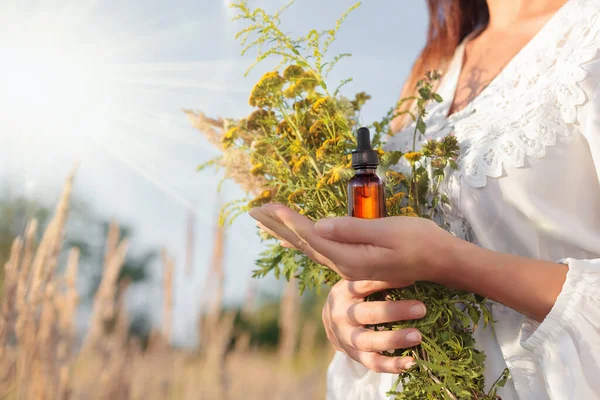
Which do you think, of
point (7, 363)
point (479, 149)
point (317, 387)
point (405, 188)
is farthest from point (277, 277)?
point (317, 387)

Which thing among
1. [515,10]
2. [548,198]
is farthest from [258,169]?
[515,10]

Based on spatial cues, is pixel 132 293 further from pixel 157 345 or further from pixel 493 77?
pixel 493 77

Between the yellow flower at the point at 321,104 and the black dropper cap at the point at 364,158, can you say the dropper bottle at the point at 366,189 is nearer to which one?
the black dropper cap at the point at 364,158

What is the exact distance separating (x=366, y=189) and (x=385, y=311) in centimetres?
17

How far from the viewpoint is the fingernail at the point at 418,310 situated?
0.60 meters

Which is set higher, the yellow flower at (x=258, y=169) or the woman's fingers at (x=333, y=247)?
the yellow flower at (x=258, y=169)

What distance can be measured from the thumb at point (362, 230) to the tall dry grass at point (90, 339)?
25.4 inches

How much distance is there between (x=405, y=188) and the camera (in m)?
0.79

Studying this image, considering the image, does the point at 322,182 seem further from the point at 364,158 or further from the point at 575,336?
the point at 575,336

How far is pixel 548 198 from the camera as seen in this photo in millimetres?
685

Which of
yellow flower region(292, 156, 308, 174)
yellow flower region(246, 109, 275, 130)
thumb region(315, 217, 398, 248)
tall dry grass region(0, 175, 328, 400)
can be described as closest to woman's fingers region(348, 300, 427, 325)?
thumb region(315, 217, 398, 248)

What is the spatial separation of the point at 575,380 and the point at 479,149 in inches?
14.5

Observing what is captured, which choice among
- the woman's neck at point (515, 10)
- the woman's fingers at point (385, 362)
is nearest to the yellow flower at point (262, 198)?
the woman's fingers at point (385, 362)

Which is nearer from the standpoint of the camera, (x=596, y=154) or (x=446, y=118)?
(x=596, y=154)
